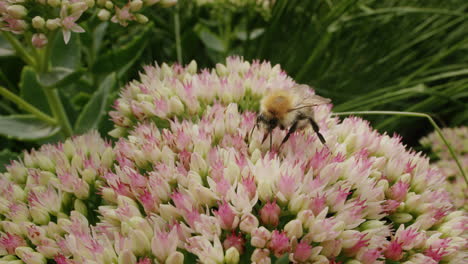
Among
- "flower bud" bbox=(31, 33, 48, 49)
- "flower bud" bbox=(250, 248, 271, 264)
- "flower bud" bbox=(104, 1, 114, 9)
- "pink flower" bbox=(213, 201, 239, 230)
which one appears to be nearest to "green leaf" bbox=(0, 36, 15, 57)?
"flower bud" bbox=(31, 33, 48, 49)

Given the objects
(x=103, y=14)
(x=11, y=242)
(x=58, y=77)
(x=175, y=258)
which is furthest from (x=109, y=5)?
(x=175, y=258)

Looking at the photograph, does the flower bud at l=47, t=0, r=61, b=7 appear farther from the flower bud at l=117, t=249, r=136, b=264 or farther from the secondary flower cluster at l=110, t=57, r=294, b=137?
the flower bud at l=117, t=249, r=136, b=264

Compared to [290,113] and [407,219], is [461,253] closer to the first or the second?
[407,219]

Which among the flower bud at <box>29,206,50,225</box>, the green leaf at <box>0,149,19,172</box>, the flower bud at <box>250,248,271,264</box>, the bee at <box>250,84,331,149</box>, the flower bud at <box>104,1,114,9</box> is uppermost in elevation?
the flower bud at <box>104,1,114,9</box>

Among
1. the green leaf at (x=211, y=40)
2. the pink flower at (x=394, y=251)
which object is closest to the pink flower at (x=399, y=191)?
the pink flower at (x=394, y=251)

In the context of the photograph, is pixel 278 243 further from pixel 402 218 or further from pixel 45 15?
pixel 45 15

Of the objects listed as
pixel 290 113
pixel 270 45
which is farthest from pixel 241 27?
pixel 290 113
